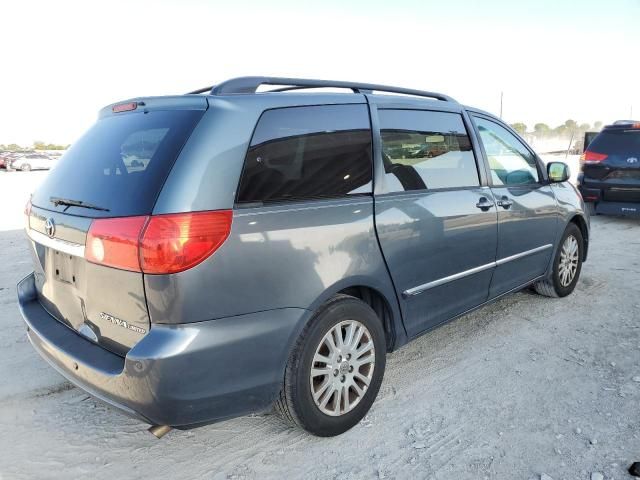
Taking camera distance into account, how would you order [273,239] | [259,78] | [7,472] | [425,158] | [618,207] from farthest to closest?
[618,207], [425,158], [259,78], [7,472], [273,239]

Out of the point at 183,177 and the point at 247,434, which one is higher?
the point at 183,177

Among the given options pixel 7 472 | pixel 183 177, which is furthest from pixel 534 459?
pixel 7 472

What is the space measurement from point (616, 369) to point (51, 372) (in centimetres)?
369

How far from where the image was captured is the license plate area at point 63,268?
2264 mm

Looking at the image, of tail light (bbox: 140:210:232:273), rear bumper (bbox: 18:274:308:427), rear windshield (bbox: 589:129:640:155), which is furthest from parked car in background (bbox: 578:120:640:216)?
tail light (bbox: 140:210:232:273)

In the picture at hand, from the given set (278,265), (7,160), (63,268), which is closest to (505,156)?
(278,265)

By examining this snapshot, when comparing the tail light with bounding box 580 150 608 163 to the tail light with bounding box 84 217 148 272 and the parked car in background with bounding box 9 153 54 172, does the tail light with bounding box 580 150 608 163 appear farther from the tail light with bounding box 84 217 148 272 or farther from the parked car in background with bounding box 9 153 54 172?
the parked car in background with bounding box 9 153 54 172

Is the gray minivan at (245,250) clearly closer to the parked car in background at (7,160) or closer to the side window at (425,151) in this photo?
the side window at (425,151)

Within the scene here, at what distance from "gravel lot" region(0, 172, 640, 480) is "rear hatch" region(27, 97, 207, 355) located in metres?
0.65

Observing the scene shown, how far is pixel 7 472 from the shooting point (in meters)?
2.29

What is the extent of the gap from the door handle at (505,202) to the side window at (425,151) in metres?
0.27

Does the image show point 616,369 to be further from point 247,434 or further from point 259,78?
point 259,78

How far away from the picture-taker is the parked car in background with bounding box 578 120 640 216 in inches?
A: 306

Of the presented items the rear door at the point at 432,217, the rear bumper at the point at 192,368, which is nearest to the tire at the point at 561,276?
the rear door at the point at 432,217
